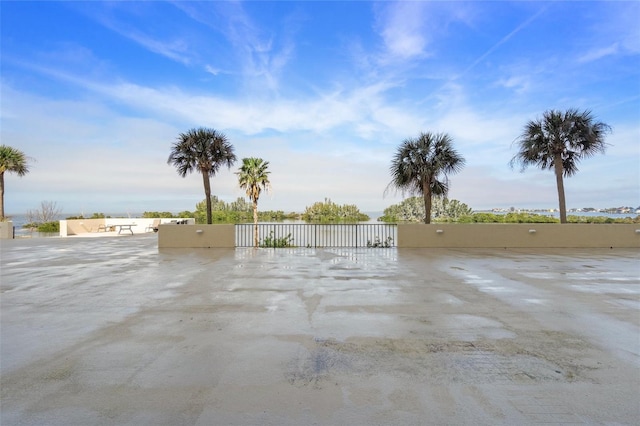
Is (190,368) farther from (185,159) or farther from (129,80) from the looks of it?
(129,80)

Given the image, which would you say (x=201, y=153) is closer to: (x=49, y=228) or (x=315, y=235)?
(x=315, y=235)

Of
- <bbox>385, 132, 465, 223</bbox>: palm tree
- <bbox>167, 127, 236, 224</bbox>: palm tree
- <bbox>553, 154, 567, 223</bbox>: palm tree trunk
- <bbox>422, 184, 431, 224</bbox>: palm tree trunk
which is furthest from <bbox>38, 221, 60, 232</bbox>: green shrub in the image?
<bbox>553, 154, 567, 223</bbox>: palm tree trunk

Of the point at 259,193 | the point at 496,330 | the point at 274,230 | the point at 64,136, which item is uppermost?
the point at 64,136

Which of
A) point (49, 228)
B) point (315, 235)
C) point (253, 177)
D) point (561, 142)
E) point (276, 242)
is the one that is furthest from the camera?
point (49, 228)

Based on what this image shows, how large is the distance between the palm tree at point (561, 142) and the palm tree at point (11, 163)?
26.1m

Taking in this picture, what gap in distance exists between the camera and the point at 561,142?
12.2 m

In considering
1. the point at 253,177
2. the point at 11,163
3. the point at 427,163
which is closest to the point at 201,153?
the point at 253,177

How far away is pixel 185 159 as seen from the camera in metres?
13.6

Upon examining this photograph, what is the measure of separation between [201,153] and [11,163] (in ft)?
43.2

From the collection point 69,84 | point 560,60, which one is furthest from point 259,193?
point 560,60

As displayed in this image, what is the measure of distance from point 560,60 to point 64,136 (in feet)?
88.6

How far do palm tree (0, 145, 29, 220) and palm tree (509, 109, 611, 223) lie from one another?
1027 inches

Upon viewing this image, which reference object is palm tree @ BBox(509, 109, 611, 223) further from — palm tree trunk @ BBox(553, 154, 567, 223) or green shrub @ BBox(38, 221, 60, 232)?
green shrub @ BBox(38, 221, 60, 232)

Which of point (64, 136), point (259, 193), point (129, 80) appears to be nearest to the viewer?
point (129, 80)
